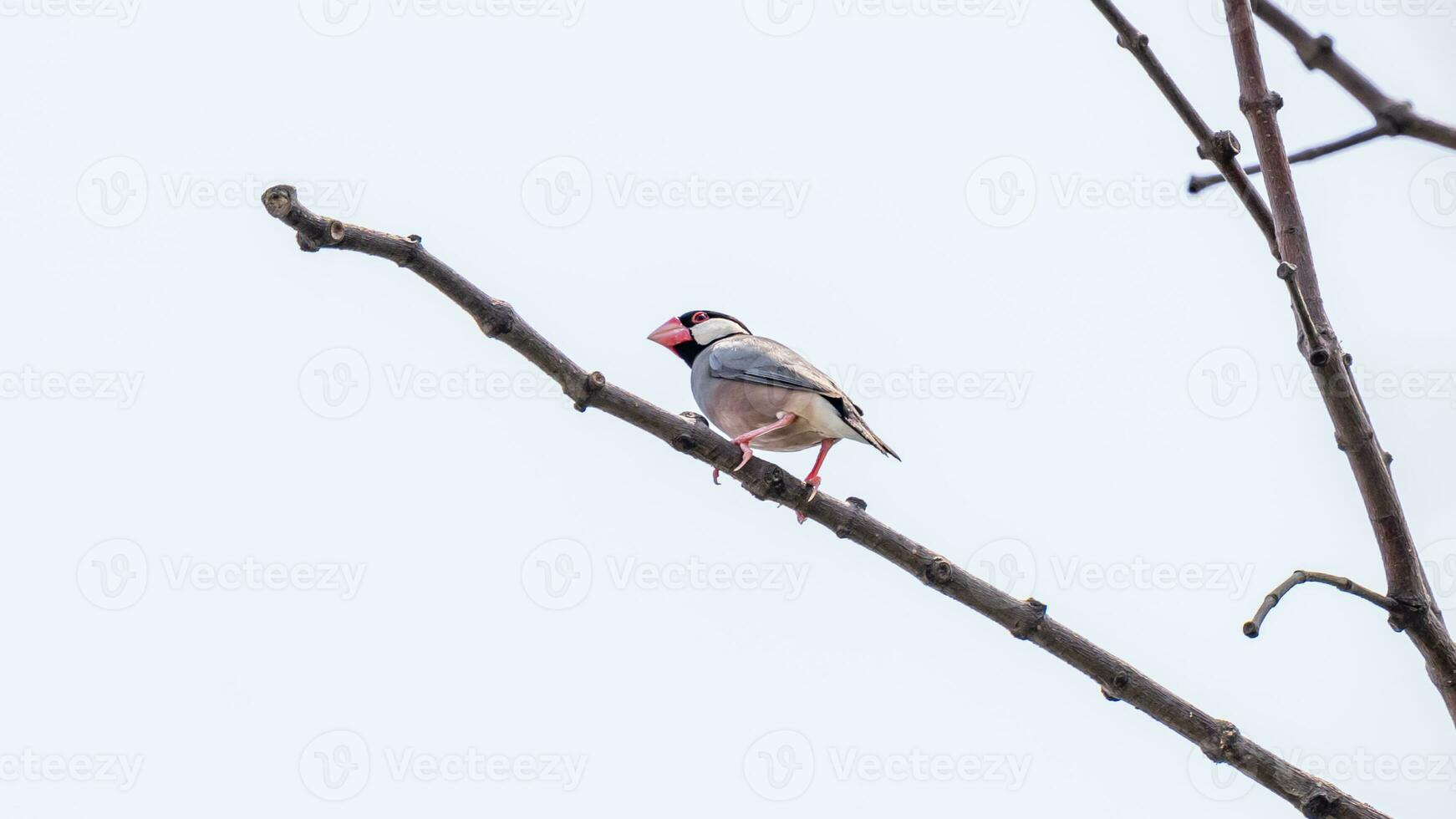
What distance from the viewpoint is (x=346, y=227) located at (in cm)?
366

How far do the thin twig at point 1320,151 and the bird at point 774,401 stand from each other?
2.88 m

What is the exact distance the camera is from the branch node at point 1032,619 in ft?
13.3

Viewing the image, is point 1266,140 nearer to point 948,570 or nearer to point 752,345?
point 948,570

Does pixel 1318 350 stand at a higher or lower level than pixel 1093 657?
higher

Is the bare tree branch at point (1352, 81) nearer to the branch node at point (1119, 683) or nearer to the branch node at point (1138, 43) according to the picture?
the branch node at point (1138, 43)

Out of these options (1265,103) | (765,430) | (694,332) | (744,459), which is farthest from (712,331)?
(1265,103)

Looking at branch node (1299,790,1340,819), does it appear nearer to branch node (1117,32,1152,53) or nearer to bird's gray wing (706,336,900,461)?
branch node (1117,32,1152,53)

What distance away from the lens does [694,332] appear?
8094mm

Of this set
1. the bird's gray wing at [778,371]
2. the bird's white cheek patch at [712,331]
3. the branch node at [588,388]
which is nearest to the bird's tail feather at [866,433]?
the bird's gray wing at [778,371]

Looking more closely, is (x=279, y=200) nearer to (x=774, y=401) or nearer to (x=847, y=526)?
(x=847, y=526)

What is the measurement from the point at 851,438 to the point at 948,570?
7.71 feet

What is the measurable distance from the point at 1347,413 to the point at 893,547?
4.84ft

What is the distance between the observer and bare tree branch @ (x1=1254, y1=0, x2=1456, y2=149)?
2.63 meters

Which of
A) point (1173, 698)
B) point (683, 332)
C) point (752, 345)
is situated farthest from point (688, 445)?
point (683, 332)
